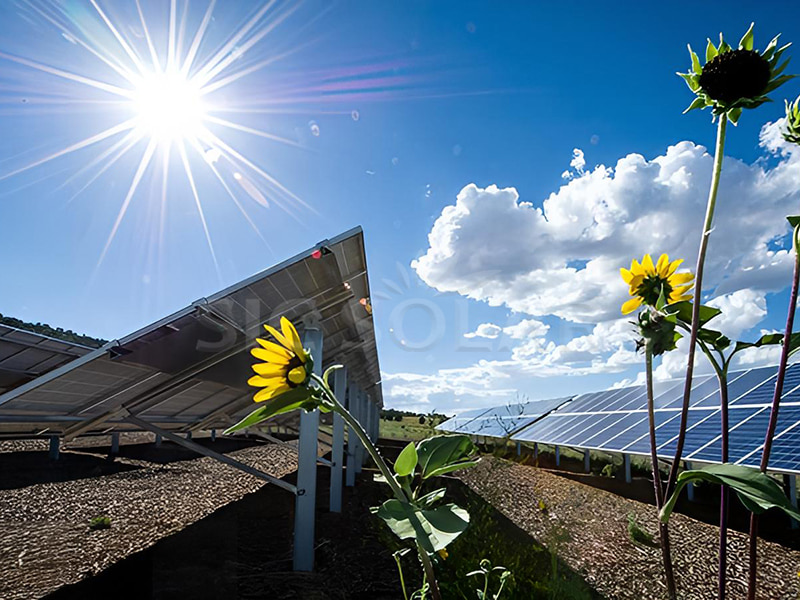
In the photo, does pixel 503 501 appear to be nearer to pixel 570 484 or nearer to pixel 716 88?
pixel 570 484

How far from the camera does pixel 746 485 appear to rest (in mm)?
892

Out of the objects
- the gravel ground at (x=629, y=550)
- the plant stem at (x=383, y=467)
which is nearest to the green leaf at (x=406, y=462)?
the plant stem at (x=383, y=467)

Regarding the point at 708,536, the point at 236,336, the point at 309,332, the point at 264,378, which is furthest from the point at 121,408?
the point at 708,536

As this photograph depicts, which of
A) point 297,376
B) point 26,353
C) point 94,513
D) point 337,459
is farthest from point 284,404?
point 26,353

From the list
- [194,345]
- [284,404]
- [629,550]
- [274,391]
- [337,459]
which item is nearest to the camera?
[284,404]

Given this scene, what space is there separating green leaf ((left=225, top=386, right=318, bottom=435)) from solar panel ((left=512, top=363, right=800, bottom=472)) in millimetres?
7211

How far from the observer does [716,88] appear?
108 centimetres

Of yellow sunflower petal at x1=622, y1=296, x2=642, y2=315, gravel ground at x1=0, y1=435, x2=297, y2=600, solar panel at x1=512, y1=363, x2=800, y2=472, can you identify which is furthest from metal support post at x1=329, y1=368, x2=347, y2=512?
yellow sunflower petal at x1=622, y1=296, x2=642, y2=315

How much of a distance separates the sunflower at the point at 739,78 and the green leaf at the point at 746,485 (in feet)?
2.59

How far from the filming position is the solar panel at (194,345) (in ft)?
11.9

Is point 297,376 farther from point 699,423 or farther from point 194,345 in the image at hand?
point 699,423

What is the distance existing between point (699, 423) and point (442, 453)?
10.2 meters

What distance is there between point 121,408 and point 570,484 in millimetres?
9105

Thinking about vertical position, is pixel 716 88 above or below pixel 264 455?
above
